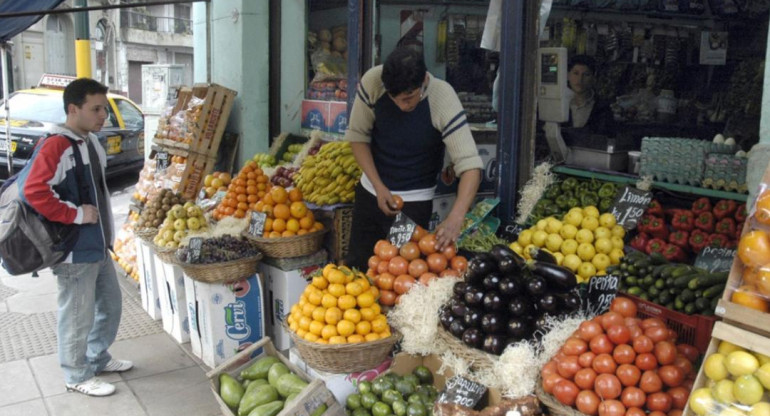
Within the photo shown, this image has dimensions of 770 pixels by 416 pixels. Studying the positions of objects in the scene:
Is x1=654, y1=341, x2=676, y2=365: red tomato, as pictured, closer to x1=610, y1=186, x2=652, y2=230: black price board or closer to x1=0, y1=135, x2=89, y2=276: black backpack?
x1=610, y1=186, x2=652, y2=230: black price board

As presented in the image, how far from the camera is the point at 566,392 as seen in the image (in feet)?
8.91

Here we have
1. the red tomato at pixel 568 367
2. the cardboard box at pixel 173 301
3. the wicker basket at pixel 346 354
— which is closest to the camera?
the red tomato at pixel 568 367

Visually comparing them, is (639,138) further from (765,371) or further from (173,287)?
(173,287)

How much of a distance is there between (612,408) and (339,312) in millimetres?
1518

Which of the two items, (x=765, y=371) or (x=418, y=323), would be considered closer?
(x=765, y=371)

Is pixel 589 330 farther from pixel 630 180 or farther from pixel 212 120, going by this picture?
pixel 212 120

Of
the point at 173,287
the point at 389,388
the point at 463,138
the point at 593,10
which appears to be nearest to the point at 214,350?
the point at 173,287

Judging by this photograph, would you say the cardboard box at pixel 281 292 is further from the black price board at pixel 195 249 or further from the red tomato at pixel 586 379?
the red tomato at pixel 586 379

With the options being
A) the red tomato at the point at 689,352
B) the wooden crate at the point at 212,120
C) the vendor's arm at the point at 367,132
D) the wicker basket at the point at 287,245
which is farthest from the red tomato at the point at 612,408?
the wooden crate at the point at 212,120

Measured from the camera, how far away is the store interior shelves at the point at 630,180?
4354 mm

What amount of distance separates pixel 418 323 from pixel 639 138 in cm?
273

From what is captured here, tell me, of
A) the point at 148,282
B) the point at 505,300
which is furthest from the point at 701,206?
the point at 148,282

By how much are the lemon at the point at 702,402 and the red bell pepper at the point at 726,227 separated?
2.31m

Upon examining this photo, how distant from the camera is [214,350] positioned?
5055mm
